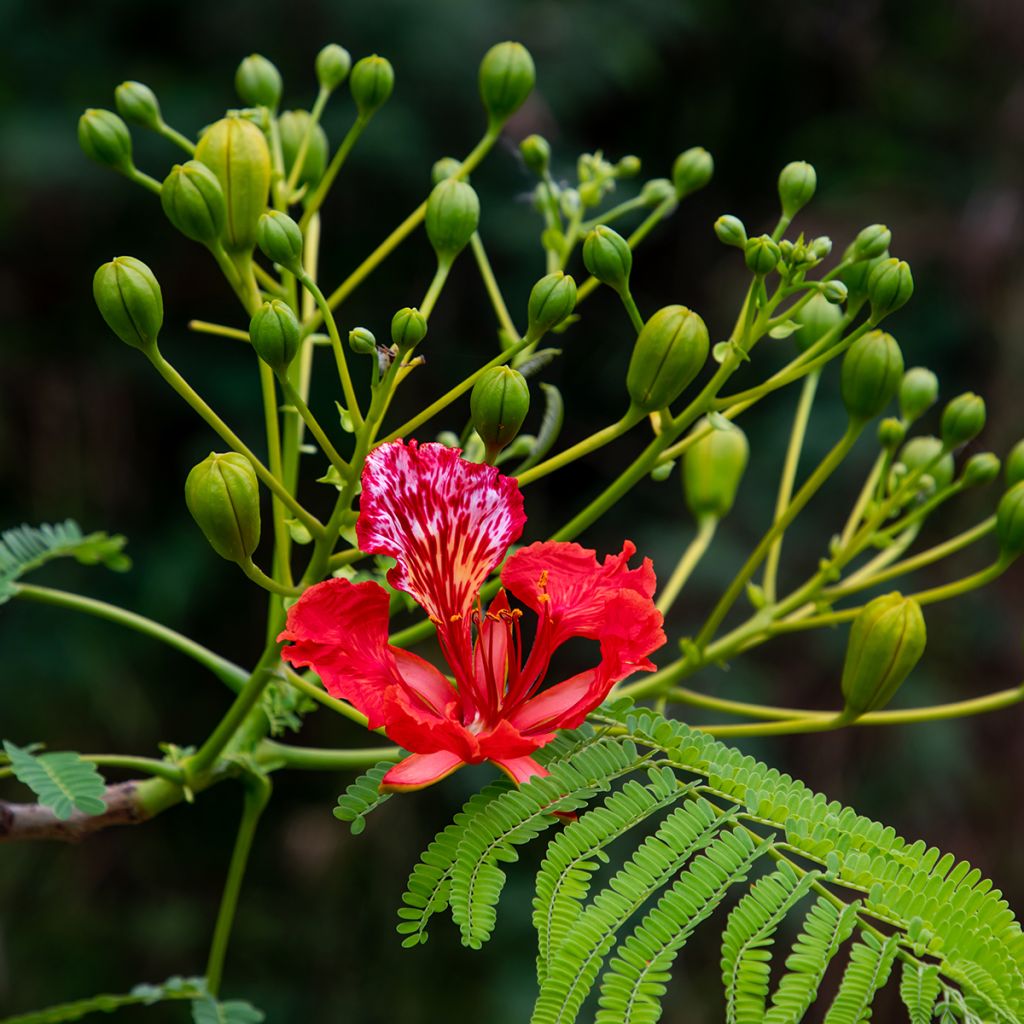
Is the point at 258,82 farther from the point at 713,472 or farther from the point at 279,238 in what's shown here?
the point at 713,472

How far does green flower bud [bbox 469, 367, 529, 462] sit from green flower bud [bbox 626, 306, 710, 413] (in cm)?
10

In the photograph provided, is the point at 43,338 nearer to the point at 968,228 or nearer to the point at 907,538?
the point at 968,228

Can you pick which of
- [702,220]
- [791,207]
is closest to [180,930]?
[702,220]

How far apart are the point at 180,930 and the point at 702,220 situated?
7.46ft

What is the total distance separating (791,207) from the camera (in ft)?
3.57

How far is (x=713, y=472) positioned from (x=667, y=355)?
0.44m

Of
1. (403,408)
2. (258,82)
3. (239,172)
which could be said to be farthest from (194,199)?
(403,408)

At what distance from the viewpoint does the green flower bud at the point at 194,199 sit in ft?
3.23

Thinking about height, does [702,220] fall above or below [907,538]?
above

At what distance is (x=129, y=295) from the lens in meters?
0.94

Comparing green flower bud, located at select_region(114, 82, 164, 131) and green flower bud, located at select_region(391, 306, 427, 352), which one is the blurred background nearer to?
green flower bud, located at select_region(114, 82, 164, 131)

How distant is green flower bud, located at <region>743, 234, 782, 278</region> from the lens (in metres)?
0.96

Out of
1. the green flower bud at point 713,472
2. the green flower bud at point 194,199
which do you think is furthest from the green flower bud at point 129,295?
the green flower bud at point 713,472

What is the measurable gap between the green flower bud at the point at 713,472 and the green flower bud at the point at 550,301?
462mm
